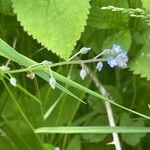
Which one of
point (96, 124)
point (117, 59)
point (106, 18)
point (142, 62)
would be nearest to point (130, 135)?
point (96, 124)

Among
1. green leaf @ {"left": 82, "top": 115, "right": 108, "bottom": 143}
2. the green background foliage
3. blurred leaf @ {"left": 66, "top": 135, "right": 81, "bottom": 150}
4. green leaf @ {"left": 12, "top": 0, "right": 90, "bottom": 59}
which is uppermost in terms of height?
green leaf @ {"left": 12, "top": 0, "right": 90, "bottom": 59}

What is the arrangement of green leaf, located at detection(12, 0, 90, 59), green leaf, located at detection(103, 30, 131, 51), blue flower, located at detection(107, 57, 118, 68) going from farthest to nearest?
1. green leaf, located at detection(103, 30, 131, 51)
2. green leaf, located at detection(12, 0, 90, 59)
3. blue flower, located at detection(107, 57, 118, 68)

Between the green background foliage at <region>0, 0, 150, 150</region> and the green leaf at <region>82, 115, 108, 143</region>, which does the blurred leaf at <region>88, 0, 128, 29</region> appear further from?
the green leaf at <region>82, 115, 108, 143</region>

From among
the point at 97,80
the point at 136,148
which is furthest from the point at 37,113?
the point at 136,148

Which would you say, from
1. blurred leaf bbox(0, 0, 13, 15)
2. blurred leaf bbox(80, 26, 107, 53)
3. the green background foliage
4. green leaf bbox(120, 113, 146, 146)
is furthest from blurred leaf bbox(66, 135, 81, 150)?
blurred leaf bbox(0, 0, 13, 15)

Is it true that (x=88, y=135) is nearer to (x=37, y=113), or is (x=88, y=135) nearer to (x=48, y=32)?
(x=37, y=113)

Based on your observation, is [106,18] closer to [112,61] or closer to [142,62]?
[142,62]
